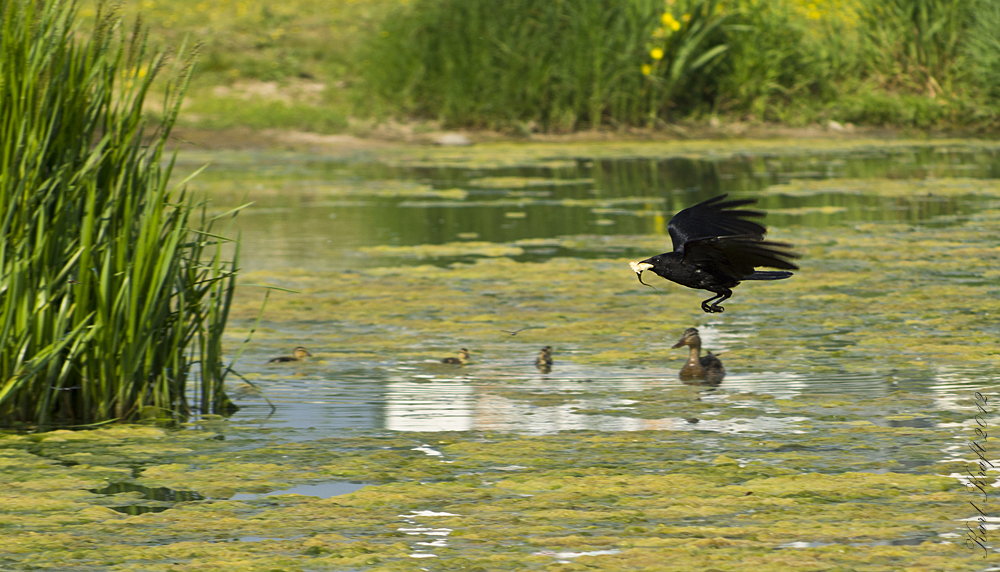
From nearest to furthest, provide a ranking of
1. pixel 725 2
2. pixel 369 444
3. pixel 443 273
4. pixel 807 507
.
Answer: pixel 807 507, pixel 369 444, pixel 443 273, pixel 725 2

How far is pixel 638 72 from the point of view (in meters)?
19.5

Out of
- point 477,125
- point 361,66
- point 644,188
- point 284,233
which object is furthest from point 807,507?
point 361,66

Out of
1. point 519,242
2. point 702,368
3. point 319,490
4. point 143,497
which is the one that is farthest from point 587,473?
point 519,242

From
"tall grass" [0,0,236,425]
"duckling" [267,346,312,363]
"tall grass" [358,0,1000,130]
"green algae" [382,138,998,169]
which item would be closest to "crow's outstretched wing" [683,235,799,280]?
"tall grass" [0,0,236,425]

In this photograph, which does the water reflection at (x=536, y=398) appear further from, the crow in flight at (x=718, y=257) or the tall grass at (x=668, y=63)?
the tall grass at (x=668, y=63)

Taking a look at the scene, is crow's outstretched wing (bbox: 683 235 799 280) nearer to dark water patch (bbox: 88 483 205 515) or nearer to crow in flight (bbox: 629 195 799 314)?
crow in flight (bbox: 629 195 799 314)

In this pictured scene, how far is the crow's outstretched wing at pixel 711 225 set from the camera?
4.56 metres

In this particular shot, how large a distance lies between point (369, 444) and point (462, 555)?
1432 mm

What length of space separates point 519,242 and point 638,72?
8.53 meters

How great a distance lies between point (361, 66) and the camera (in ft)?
70.1

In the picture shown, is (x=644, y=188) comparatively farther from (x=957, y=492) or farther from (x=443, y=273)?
(x=957, y=492)

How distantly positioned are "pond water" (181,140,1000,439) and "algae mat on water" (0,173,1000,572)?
0.20ft

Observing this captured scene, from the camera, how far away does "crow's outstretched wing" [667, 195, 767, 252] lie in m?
4.56

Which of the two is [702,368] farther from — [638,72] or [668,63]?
[668,63]
